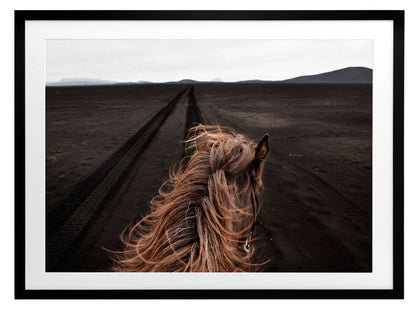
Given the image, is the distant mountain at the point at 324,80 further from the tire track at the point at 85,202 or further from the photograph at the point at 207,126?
the tire track at the point at 85,202

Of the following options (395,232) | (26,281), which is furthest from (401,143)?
(26,281)

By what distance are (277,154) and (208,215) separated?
121cm

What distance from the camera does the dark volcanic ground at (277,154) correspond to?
2.29m

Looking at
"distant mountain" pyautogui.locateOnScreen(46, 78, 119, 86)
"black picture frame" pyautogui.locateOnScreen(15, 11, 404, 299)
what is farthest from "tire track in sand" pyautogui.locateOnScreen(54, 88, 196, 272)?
"distant mountain" pyautogui.locateOnScreen(46, 78, 119, 86)

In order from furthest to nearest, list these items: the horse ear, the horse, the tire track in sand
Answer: the tire track in sand
the horse ear
the horse

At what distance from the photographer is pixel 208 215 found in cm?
150

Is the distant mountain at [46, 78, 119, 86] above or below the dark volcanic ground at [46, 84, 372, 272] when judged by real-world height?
above

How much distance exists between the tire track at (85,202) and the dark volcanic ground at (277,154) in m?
0.03

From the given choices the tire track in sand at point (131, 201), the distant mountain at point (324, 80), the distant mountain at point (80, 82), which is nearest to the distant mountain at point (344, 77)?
the distant mountain at point (324, 80)

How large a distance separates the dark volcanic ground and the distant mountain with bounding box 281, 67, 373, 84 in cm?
5

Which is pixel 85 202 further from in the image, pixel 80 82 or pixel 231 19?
pixel 231 19

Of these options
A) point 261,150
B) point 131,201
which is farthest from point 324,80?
point 131,201

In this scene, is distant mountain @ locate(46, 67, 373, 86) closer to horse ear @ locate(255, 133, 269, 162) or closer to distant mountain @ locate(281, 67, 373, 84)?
distant mountain @ locate(281, 67, 373, 84)

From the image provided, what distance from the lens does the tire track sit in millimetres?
2307
